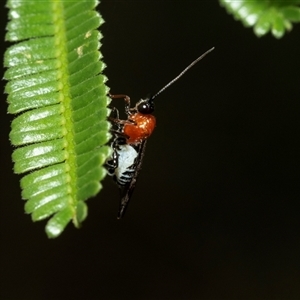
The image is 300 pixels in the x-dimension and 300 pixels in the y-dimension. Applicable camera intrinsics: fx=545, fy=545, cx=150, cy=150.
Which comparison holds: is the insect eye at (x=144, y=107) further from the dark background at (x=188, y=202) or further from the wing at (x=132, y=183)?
the dark background at (x=188, y=202)

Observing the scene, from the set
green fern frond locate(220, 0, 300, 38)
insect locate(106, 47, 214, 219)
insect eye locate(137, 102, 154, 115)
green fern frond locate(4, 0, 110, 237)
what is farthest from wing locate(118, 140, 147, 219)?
green fern frond locate(220, 0, 300, 38)

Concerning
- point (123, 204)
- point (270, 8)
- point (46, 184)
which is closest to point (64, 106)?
point (46, 184)

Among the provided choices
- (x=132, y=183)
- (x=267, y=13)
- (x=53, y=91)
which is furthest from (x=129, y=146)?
(x=267, y=13)

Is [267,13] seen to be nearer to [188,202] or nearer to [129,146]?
[129,146]

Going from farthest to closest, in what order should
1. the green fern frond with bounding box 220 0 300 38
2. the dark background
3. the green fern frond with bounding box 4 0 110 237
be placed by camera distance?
1. the dark background
2. the green fern frond with bounding box 4 0 110 237
3. the green fern frond with bounding box 220 0 300 38

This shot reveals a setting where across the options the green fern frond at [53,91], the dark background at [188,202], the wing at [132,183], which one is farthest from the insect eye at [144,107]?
the dark background at [188,202]

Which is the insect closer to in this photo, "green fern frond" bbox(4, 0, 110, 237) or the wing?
the wing
